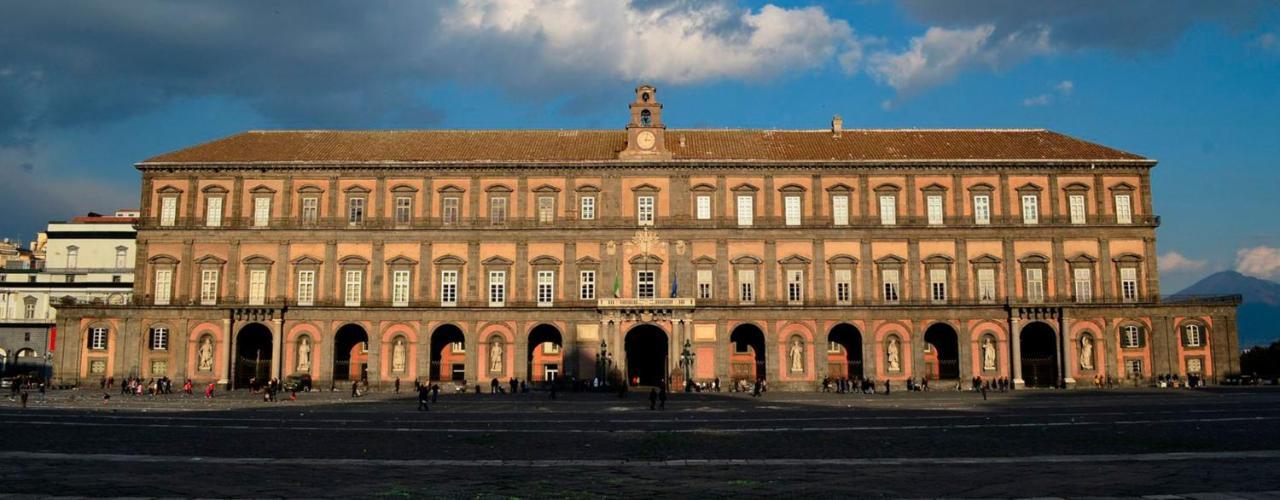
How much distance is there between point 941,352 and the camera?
197 ft

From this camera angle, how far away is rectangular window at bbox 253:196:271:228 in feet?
195

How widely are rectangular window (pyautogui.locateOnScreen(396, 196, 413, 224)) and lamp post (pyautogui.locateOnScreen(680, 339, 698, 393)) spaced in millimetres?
18469

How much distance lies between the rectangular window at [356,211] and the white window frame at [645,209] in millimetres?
16677

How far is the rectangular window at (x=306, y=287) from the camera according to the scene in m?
58.4

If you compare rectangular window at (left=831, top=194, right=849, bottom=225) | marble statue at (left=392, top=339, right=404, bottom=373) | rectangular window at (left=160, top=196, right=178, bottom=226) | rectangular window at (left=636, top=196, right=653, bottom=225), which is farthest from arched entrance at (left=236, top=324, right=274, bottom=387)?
rectangular window at (left=831, top=194, right=849, bottom=225)

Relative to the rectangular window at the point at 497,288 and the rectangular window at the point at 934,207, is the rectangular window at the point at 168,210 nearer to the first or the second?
the rectangular window at the point at 497,288

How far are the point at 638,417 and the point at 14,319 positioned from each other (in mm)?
61996

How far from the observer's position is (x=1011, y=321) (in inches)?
2250

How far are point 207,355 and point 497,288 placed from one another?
17.5 meters

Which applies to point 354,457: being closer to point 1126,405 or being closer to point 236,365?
point 1126,405

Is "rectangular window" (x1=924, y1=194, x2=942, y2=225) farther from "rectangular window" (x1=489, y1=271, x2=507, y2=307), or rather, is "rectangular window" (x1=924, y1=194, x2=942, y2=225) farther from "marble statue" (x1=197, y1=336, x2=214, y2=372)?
"marble statue" (x1=197, y1=336, x2=214, y2=372)

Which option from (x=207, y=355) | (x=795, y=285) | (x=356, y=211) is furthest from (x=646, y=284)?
(x=207, y=355)

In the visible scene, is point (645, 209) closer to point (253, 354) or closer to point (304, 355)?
point (304, 355)

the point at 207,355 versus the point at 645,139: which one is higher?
the point at 645,139
